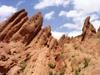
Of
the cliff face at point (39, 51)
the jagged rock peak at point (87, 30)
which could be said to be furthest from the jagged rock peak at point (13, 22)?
the jagged rock peak at point (87, 30)

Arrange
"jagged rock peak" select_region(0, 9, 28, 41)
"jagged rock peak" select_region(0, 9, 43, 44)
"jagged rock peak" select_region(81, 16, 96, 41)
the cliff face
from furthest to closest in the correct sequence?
"jagged rock peak" select_region(81, 16, 96, 41)
"jagged rock peak" select_region(0, 9, 28, 41)
"jagged rock peak" select_region(0, 9, 43, 44)
the cliff face

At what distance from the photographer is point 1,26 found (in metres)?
25.0

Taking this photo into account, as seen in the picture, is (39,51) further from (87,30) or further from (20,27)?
(87,30)

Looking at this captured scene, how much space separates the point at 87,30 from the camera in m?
30.6

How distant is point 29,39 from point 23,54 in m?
5.61

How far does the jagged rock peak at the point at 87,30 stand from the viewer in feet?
97.5

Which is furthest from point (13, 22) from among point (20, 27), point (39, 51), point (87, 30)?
point (87, 30)

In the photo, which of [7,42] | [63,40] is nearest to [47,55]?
[7,42]

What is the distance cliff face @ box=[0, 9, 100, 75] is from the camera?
1702 cm

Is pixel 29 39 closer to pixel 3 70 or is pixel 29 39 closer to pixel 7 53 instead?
pixel 7 53

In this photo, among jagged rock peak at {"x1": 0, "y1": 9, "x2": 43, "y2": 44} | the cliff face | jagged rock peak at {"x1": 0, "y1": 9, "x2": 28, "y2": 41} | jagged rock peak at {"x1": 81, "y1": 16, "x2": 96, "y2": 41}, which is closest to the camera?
the cliff face

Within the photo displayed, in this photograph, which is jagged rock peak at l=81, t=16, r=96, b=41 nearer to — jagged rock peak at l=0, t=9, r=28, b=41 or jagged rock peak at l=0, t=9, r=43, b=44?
jagged rock peak at l=0, t=9, r=43, b=44

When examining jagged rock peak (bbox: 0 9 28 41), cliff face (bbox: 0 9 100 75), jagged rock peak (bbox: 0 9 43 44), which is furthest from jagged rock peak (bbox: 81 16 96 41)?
jagged rock peak (bbox: 0 9 28 41)

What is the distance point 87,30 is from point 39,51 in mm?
16799
